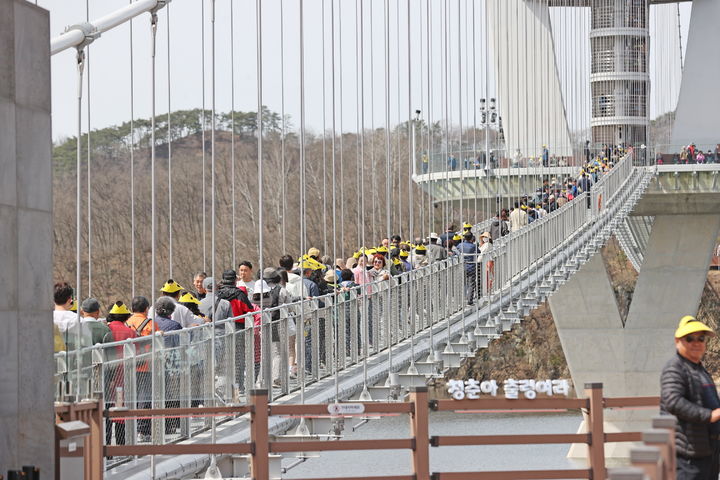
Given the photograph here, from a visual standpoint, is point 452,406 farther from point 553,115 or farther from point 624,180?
point 553,115

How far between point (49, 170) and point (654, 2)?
53.7 meters

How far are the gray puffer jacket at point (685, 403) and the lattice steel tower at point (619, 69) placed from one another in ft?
169

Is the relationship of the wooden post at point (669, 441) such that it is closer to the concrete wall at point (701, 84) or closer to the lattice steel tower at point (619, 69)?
the concrete wall at point (701, 84)

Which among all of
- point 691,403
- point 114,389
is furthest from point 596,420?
point 114,389

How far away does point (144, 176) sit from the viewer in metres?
51.6

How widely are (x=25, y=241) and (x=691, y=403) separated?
3.89 meters

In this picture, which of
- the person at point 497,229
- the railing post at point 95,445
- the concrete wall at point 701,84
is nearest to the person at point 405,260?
the person at point 497,229

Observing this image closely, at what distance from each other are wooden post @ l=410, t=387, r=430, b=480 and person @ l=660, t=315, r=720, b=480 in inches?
71.4

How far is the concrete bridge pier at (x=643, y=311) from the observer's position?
5372 centimetres

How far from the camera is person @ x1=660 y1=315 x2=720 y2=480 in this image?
25.3ft

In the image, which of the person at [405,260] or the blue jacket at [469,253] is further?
the blue jacket at [469,253]

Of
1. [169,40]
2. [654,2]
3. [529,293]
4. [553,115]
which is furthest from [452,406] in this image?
[654,2]

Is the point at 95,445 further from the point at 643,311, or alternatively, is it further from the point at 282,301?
the point at 643,311

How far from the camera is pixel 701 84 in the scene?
53.6m
